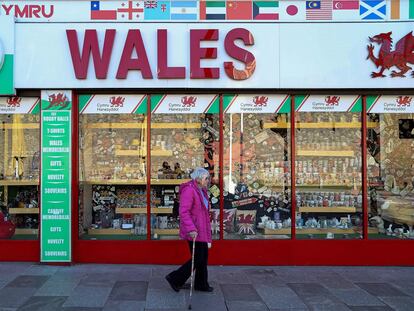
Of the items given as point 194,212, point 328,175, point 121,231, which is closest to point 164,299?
point 194,212

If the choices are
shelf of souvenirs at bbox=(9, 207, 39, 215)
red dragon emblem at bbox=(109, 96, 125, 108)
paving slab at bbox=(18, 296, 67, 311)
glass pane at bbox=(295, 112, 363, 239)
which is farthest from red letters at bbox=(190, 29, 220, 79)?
paving slab at bbox=(18, 296, 67, 311)

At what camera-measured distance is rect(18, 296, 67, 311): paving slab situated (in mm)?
5973

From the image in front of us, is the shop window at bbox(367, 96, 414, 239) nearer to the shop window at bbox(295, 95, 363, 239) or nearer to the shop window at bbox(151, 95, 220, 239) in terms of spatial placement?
the shop window at bbox(295, 95, 363, 239)

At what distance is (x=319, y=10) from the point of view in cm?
827

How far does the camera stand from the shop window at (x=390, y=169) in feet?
28.4

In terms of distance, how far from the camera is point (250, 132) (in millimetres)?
8820

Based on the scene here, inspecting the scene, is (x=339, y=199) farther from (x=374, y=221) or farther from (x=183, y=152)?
(x=183, y=152)

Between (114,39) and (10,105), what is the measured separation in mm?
2201

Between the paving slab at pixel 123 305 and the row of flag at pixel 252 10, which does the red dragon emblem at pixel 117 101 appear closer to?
the row of flag at pixel 252 10

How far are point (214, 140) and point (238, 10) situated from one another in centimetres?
226

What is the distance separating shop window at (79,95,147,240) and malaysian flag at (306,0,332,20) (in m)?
3.20

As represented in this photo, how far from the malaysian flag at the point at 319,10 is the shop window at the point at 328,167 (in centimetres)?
135

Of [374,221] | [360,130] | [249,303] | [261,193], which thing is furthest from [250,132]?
[249,303]

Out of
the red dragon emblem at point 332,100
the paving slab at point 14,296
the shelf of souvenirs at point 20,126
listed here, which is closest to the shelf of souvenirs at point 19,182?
the shelf of souvenirs at point 20,126
